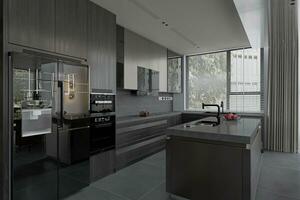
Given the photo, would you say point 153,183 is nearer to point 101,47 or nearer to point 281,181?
point 281,181

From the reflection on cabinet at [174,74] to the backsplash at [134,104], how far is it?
39 centimetres

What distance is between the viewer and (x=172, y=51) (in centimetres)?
568

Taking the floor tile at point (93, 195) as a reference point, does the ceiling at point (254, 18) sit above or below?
above

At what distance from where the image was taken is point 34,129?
6.57 ft

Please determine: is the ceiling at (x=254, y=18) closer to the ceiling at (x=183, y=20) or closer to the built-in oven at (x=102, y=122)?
the ceiling at (x=183, y=20)

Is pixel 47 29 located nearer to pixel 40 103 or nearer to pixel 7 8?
pixel 7 8

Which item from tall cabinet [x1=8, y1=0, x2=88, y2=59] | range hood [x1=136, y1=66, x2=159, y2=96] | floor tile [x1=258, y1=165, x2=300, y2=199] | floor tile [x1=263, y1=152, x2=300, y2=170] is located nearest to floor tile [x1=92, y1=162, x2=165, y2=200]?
floor tile [x1=258, y1=165, x2=300, y2=199]

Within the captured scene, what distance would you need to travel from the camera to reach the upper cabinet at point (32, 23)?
6.00ft

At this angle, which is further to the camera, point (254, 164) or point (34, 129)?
point (254, 164)

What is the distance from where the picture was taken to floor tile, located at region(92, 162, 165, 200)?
2570 mm

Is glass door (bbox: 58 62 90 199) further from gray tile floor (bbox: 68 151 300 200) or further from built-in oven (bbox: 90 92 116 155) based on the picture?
gray tile floor (bbox: 68 151 300 200)

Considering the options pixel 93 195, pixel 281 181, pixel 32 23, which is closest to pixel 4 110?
pixel 32 23

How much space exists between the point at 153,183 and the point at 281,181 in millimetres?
2009

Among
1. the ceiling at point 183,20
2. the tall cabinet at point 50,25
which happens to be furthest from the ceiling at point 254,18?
the tall cabinet at point 50,25
